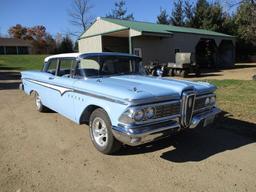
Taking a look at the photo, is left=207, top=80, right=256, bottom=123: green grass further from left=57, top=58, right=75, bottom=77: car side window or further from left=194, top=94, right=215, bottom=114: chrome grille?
left=57, top=58, right=75, bottom=77: car side window

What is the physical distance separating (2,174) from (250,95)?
8.93 metres

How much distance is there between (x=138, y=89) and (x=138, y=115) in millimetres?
530

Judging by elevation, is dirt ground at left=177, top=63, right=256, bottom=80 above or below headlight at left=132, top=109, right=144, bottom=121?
below

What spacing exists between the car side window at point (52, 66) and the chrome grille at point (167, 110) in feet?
11.6

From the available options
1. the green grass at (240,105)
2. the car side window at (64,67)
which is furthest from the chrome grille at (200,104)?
the car side window at (64,67)

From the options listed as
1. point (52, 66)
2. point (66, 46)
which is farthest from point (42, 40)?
point (52, 66)

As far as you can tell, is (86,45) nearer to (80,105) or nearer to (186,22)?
(80,105)

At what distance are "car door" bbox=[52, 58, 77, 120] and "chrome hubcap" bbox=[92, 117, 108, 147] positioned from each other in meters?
0.80

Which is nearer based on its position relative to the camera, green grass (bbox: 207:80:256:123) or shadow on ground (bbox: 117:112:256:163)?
shadow on ground (bbox: 117:112:256:163)

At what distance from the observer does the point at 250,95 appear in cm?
1012

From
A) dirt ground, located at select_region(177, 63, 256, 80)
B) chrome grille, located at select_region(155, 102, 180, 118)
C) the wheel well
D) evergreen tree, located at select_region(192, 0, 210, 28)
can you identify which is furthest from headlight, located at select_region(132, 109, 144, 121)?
evergreen tree, located at select_region(192, 0, 210, 28)

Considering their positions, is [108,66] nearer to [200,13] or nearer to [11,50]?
[200,13]

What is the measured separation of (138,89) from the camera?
4422mm

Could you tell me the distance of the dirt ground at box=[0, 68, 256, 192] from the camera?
373 centimetres
